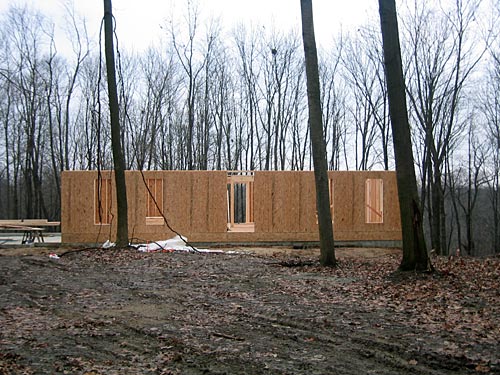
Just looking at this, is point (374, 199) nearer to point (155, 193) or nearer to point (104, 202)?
point (155, 193)

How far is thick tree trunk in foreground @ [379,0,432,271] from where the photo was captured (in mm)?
7496

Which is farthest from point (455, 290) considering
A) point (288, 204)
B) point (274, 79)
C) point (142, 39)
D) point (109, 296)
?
point (142, 39)

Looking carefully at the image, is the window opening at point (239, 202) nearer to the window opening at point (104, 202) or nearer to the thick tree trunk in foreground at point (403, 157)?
the window opening at point (104, 202)

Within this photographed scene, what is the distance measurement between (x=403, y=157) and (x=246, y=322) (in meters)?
4.14

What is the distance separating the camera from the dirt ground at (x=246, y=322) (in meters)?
3.67

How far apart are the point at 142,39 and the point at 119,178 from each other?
1808cm

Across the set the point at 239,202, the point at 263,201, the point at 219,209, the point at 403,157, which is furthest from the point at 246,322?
the point at 239,202

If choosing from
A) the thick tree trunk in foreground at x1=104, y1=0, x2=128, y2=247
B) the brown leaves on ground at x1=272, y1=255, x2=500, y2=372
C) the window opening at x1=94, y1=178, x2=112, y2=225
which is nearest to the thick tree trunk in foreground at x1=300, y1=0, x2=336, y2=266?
the brown leaves on ground at x1=272, y1=255, x2=500, y2=372

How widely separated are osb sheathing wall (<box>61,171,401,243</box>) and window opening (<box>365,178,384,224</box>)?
0.26 metres

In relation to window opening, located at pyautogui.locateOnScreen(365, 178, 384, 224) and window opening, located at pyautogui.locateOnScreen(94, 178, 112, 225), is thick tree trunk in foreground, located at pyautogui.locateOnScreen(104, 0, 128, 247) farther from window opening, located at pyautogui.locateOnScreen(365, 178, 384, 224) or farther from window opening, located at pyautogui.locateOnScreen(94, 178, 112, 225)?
window opening, located at pyautogui.locateOnScreen(365, 178, 384, 224)

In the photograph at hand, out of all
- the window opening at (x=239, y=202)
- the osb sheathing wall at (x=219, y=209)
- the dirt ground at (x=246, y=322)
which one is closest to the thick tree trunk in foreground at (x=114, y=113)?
the osb sheathing wall at (x=219, y=209)

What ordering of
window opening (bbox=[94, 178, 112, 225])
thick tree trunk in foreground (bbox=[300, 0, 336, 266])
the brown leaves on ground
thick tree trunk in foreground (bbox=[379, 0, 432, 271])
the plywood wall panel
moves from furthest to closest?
the plywood wall panel, window opening (bbox=[94, 178, 112, 225]), thick tree trunk in foreground (bbox=[300, 0, 336, 266]), thick tree trunk in foreground (bbox=[379, 0, 432, 271]), the brown leaves on ground

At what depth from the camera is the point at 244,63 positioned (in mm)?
27266

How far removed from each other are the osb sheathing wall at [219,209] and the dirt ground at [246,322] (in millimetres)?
5923
